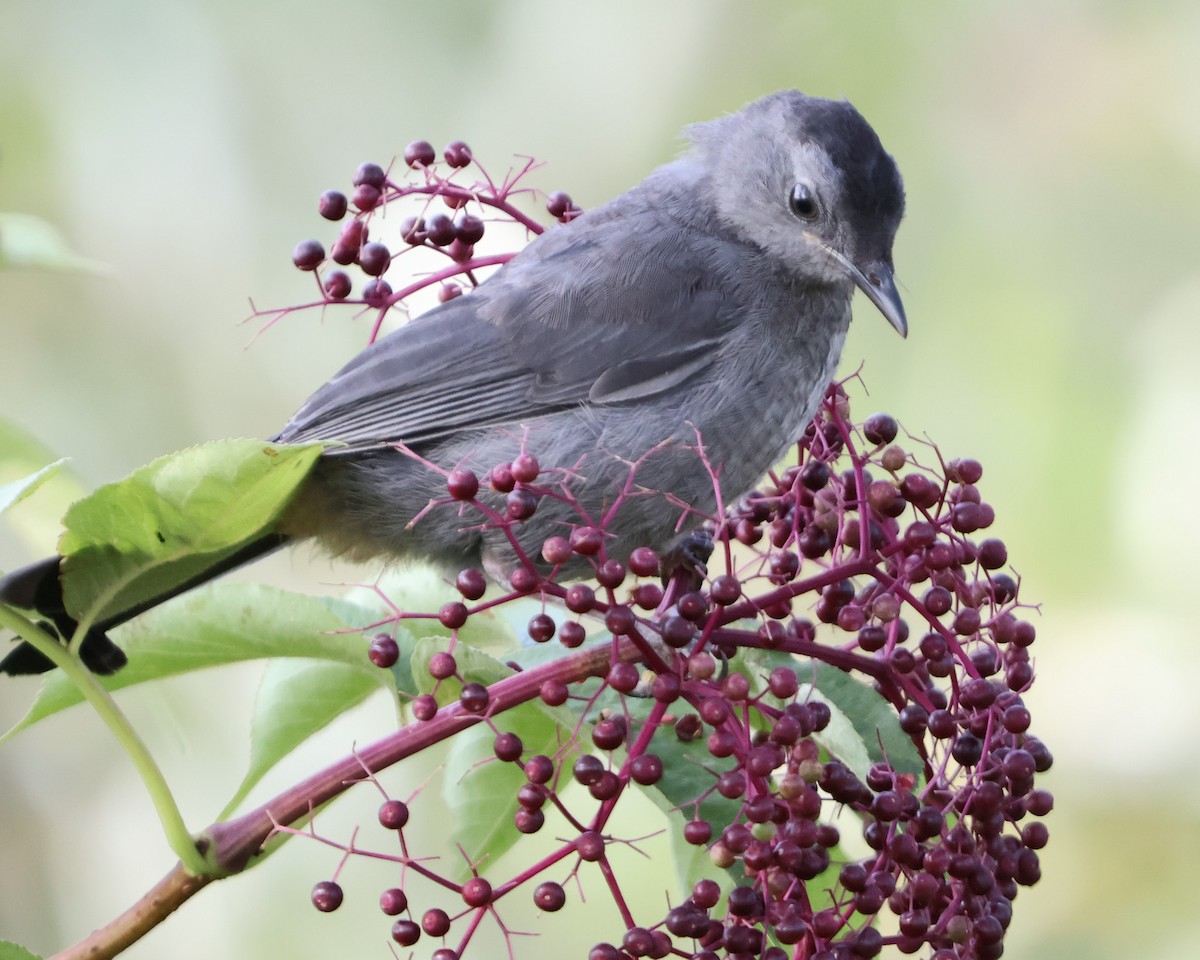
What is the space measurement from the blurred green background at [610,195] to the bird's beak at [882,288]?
1.37 metres

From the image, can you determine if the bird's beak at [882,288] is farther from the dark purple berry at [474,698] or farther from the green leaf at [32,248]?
the green leaf at [32,248]

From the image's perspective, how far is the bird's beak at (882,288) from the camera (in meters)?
2.79

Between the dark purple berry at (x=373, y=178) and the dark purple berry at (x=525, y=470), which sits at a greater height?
the dark purple berry at (x=373, y=178)

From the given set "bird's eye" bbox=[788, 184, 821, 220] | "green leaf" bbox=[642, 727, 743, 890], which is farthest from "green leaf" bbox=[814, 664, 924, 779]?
"bird's eye" bbox=[788, 184, 821, 220]

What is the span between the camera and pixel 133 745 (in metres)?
1.63

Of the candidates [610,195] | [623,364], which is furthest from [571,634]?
[610,195]

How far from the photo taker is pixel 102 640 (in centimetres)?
191

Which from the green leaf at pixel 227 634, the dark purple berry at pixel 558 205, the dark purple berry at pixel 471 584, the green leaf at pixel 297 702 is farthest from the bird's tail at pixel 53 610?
the dark purple berry at pixel 558 205

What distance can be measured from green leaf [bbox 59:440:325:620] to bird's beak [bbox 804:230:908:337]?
1.48 metres

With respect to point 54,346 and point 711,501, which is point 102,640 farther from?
point 54,346

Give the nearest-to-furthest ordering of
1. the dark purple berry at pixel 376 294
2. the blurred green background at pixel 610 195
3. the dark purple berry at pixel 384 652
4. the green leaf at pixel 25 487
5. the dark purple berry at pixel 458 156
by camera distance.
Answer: the green leaf at pixel 25 487 < the dark purple berry at pixel 384 652 < the dark purple berry at pixel 376 294 < the dark purple berry at pixel 458 156 < the blurred green background at pixel 610 195

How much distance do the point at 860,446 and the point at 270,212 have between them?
10.4 feet

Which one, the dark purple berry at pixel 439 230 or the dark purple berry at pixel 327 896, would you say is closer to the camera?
the dark purple berry at pixel 327 896

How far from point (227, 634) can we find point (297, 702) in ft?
0.54
